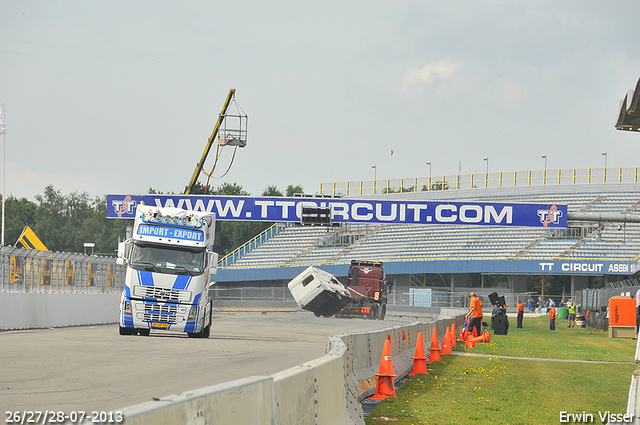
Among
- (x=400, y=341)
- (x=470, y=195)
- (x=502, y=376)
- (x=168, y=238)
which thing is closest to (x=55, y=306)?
(x=168, y=238)

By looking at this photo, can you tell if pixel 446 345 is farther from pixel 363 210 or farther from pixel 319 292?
pixel 363 210

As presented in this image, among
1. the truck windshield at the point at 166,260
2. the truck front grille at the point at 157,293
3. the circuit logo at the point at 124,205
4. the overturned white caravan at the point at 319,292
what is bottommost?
the overturned white caravan at the point at 319,292

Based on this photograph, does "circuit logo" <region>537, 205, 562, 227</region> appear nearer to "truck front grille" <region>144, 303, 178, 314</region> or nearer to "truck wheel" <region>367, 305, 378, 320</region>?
"truck wheel" <region>367, 305, 378, 320</region>

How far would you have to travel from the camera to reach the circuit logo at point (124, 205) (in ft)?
149

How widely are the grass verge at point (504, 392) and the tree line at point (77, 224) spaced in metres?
89.9

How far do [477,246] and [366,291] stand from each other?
24.0 metres

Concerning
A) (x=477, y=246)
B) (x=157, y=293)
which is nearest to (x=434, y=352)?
(x=157, y=293)

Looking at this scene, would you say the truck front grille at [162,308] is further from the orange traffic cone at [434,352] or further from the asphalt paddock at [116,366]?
the orange traffic cone at [434,352]

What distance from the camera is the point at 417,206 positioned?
147 feet

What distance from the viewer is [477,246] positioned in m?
68.1

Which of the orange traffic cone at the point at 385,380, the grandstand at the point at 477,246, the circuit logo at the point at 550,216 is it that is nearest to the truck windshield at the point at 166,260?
the orange traffic cone at the point at 385,380

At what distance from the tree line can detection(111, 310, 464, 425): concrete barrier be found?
97.9 metres

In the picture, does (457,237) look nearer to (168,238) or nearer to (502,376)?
(168,238)

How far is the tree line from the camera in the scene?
10925 cm
